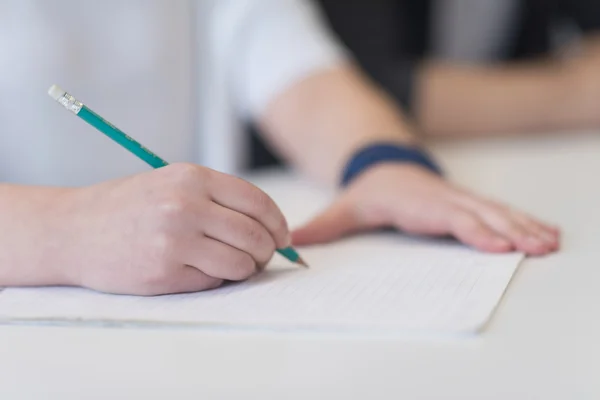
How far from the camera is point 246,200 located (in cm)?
50

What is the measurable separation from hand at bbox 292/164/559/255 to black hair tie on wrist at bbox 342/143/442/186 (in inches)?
1.2

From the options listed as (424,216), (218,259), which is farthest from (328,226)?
(218,259)

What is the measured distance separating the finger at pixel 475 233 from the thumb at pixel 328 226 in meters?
0.09

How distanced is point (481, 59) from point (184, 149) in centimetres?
101

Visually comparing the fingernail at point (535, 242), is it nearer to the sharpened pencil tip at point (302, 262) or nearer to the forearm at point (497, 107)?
the sharpened pencil tip at point (302, 262)

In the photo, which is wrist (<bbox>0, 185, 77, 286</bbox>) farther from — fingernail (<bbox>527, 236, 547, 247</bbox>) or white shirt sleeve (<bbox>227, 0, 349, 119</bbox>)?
white shirt sleeve (<bbox>227, 0, 349, 119</bbox>)

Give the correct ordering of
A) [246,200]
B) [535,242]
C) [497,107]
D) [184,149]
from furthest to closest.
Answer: [497,107], [184,149], [535,242], [246,200]

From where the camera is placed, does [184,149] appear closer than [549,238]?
No

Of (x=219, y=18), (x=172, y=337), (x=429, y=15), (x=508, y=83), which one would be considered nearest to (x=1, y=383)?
(x=172, y=337)

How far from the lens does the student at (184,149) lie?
491 mm

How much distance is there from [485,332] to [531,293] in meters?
0.09

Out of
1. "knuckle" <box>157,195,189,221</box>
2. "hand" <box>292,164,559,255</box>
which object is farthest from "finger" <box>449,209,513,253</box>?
"knuckle" <box>157,195,189,221</box>

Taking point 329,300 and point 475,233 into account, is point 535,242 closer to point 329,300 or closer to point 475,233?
point 475,233

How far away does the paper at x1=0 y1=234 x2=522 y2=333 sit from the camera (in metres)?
0.44
